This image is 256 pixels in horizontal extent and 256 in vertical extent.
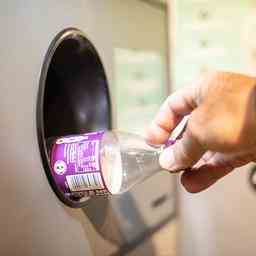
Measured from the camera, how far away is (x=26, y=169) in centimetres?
51

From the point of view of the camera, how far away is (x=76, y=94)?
0.78 m

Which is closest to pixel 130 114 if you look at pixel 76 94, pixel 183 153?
pixel 76 94

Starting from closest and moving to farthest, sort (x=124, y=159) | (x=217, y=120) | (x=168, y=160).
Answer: (x=217, y=120), (x=168, y=160), (x=124, y=159)

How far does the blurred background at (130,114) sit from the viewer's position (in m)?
0.49

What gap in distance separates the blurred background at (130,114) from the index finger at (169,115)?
14 cm

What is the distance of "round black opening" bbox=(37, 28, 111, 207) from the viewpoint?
72cm

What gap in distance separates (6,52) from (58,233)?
237 millimetres

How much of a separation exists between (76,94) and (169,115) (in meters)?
0.21

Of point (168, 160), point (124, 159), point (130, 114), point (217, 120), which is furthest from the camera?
point (130, 114)

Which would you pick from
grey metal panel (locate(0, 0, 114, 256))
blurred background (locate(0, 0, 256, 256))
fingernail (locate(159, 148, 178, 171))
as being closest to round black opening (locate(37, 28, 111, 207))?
blurred background (locate(0, 0, 256, 256))

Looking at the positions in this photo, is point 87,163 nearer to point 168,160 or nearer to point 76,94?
point 168,160

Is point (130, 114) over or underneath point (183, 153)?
underneath

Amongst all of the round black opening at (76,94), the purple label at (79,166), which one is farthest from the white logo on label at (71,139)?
the round black opening at (76,94)

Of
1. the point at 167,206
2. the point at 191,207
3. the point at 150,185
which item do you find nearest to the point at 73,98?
the point at 150,185
